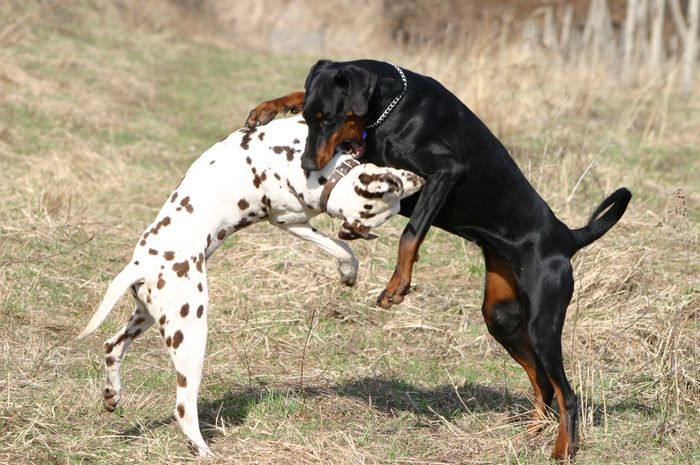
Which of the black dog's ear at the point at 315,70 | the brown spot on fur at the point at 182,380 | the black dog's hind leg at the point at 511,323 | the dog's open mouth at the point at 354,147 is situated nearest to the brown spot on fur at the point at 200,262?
the brown spot on fur at the point at 182,380

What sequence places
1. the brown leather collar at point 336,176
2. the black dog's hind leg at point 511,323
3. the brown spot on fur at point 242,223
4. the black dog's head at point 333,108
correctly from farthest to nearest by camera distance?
the black dog's hind leg at point 511,323 → the brown spot on fur at point 242,223 → the brown leather collar at point 336,176 → the black dog's head at point 333,108

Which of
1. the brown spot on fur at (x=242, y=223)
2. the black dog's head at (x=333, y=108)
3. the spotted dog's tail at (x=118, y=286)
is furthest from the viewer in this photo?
the brown spot on fur at (x=242, y=223)

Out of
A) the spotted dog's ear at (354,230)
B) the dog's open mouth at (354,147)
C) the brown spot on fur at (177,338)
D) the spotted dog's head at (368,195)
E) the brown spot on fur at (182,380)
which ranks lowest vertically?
the brown spot on fur at (182,380)

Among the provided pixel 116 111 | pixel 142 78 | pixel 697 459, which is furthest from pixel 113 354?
pixel 142 78

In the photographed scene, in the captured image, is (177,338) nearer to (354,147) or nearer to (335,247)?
(335,247)

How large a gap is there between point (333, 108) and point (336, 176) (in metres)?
0.31

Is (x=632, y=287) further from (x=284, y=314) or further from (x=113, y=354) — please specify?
(x=113, y=354)

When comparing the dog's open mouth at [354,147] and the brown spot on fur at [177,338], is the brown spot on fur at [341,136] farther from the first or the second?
the brown spot on fur at [177,338]

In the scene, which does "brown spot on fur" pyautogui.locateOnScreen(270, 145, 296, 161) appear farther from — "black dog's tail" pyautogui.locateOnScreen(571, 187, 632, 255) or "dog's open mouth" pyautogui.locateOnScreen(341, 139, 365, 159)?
"black dog's tail" pyautogui.locateOnScreen(571, 187, 632, 255)

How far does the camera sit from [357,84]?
→ 3465 mm

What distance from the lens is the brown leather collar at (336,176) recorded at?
354 centimetres

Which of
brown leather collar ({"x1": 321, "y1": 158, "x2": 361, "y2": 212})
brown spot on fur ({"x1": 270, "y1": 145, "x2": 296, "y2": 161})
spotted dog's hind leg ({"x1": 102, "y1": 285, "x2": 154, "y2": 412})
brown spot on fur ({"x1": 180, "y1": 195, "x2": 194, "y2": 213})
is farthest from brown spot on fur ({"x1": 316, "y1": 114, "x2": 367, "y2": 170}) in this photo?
spotted dog's hind leg ({"x1": 102, "y1": 285, "x2": 154, "y2": 412})

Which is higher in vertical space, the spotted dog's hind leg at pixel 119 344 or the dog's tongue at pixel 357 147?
the dog's tongue at pixel 357 147

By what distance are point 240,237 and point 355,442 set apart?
288cm
